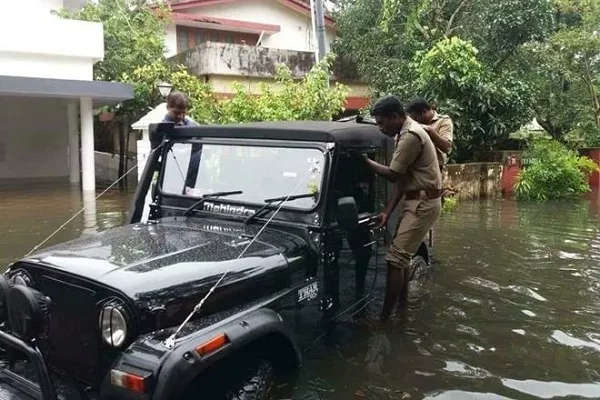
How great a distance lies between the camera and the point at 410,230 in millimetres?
4746

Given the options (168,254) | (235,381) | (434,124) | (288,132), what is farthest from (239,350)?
(434,124)

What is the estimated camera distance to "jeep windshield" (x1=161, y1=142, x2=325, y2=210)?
12.9 feet

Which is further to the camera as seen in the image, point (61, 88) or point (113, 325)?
point (61, 88)

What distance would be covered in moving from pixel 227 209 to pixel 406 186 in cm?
155

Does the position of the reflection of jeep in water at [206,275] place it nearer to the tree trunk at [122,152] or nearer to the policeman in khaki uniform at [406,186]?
the policeman in khaki uniform at [406,186]

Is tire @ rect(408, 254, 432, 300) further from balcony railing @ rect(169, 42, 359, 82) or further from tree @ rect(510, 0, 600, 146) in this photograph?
balcony railing @ rect(169, 42, 359, 82)

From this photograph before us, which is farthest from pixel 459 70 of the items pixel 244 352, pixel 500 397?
pixel 244 352

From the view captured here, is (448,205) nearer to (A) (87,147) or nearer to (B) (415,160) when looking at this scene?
(B) (415,160)

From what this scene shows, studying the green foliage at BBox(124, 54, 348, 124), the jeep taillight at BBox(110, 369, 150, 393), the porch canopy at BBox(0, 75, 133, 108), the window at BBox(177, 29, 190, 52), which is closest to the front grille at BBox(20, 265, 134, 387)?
the jeep taillight at BBox(110, 369, 150, 393)

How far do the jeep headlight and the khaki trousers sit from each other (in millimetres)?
2542

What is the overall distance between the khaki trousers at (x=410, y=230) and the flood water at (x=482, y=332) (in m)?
0.39

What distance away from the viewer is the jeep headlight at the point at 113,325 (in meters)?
2.70

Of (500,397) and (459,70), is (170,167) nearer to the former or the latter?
(500,397)

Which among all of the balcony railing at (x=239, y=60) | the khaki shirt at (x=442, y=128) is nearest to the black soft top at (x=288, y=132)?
the khaki shirt at (x=442, y=128)
